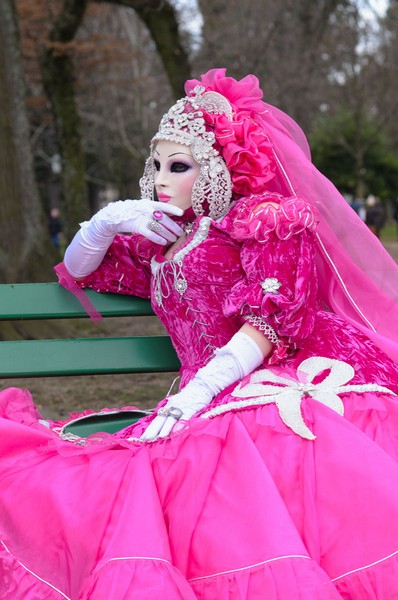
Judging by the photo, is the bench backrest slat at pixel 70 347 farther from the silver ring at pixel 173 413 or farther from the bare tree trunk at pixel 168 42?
the bare tree trunk at pixel 168 42

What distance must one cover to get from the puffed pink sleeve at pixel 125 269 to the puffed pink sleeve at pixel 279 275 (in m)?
0.52

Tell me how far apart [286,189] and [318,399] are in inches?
29.9

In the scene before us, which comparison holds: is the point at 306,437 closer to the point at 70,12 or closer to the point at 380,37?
the point at 70,12

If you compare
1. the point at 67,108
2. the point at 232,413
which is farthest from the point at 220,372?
→ the point at 67,108

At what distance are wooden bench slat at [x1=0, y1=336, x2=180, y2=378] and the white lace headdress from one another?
64cm

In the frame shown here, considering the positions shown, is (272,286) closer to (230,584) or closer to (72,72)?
(230,584)

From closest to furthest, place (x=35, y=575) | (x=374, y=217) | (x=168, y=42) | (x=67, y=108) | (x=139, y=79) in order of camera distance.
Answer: (x=35, y=575) < (x=168, y=42) < (x=67, y=108) < (x=139, y=79) < (x=374, y=217)

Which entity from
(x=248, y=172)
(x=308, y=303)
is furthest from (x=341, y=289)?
(x=248, y=172)

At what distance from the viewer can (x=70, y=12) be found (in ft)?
34.9

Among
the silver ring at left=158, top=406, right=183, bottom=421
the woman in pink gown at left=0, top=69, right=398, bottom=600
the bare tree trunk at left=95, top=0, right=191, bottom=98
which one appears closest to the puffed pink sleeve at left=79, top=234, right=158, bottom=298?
the woman in pink gown at left=0, top=69, right=398, bottom=600

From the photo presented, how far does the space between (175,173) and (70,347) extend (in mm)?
805

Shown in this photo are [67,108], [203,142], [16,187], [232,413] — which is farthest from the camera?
[67,108]

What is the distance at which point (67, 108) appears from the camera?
12.6 meters

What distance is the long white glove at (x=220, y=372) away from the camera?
7.68 ft
